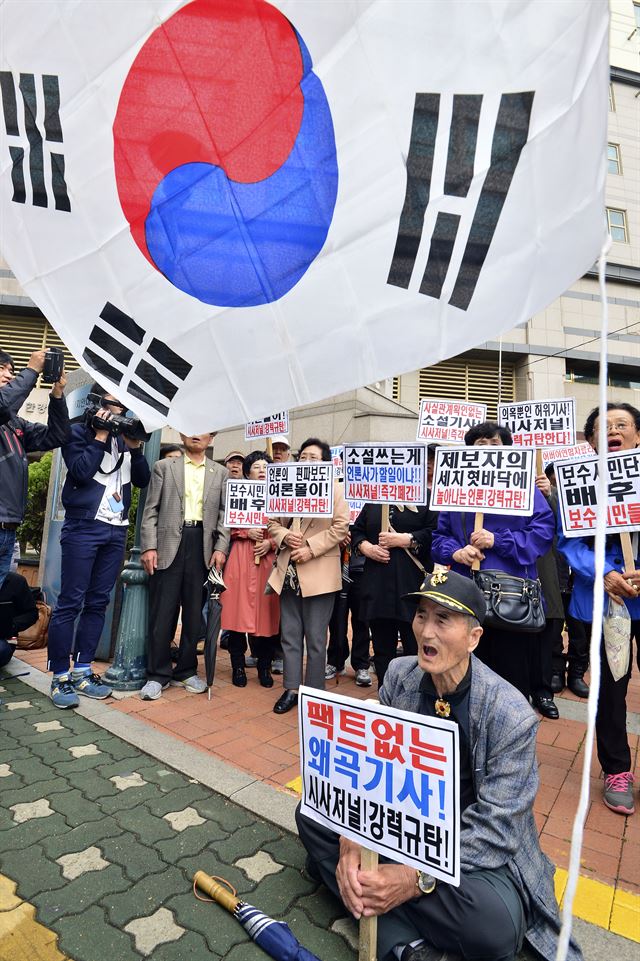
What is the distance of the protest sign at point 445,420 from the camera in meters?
7.35

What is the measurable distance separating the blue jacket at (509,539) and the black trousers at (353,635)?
154 centimetres

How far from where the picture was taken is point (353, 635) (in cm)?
529

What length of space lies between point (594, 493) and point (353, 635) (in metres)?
2.82

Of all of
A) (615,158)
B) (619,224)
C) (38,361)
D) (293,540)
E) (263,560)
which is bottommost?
(263,560)

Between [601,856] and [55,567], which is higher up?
[55,567]

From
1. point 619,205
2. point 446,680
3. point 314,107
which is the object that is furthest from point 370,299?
point 619,205

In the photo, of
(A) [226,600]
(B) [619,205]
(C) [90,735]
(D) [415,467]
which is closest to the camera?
(C) [90,735]

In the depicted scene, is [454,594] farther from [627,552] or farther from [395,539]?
[395,539]

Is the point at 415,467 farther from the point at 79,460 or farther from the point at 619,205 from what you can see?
the point at 619,205

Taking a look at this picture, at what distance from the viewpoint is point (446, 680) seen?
2.09m

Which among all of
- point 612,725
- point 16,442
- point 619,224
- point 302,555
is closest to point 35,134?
point 16,442

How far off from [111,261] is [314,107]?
85 cm

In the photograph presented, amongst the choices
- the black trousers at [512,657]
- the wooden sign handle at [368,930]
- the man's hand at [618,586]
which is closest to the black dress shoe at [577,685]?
the black trousers at [512,657]

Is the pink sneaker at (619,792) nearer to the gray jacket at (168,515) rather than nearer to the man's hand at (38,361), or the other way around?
the gray jacket at (168,515)
